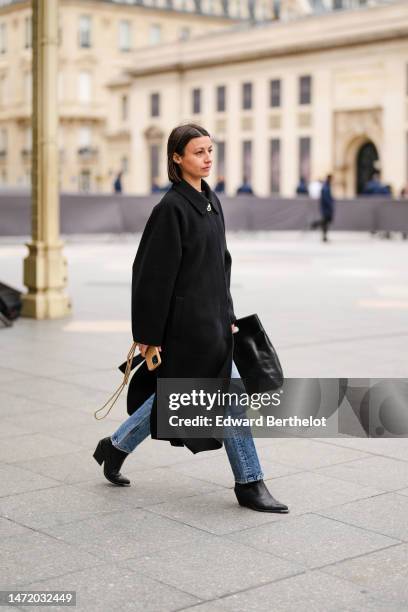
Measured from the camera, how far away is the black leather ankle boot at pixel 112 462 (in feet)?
18.1

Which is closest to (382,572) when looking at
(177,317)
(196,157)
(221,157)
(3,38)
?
(177,317)

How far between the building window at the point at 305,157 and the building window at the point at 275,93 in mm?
2853

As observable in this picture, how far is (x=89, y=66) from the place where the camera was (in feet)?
312

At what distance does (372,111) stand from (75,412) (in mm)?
57990

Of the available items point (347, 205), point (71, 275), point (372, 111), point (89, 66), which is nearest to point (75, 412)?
point (71, 275)

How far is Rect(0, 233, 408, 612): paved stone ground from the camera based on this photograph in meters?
4.11

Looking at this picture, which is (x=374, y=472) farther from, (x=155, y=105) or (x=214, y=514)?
(x=155, y=105)

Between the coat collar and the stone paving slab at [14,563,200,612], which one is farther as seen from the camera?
the coat collar

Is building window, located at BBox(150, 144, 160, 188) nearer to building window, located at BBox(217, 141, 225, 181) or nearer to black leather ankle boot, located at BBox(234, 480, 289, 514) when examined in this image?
building window, located at BBox(217, 141, 225, 181)

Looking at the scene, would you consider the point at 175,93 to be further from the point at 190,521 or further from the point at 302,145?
the point at 190,521

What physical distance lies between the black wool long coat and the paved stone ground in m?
0.48

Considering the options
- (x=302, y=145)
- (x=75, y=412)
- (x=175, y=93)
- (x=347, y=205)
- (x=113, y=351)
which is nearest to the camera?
(x=75, y=412)

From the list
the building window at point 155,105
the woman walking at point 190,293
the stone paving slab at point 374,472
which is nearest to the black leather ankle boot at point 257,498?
the woman walking at point 190,293

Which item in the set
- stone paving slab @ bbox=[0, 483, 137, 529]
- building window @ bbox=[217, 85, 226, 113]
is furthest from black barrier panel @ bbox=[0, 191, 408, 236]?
building window @ bbox=[217, 85, 226, 113]
